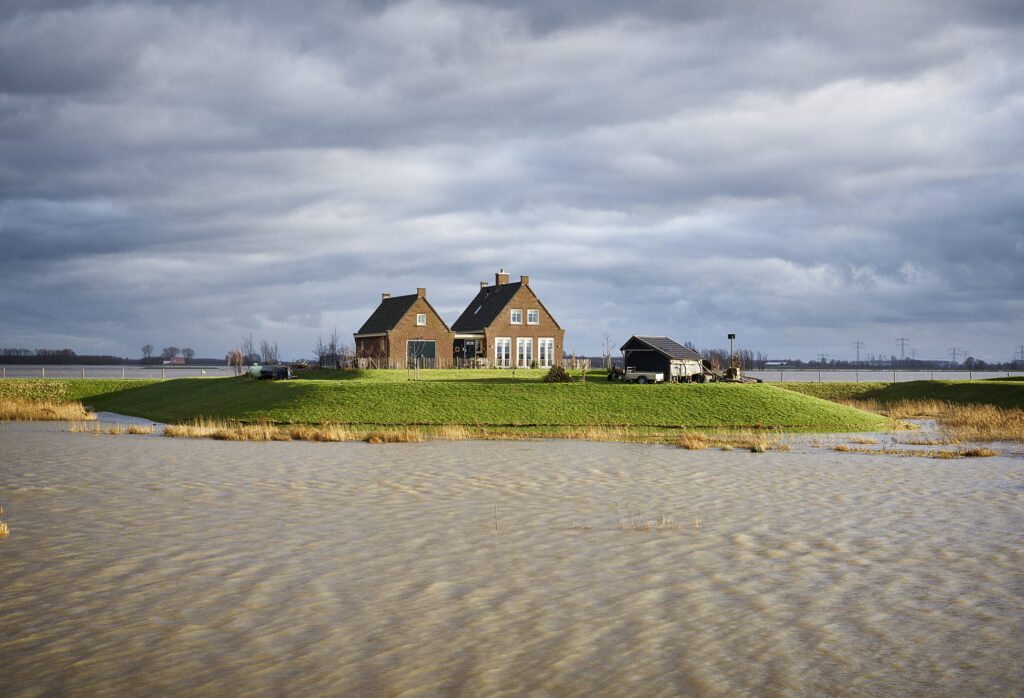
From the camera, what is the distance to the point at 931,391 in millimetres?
57875

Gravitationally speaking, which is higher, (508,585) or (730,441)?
(730,441)

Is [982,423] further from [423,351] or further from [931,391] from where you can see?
[423,351]

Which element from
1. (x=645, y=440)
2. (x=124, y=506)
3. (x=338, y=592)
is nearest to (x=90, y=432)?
(x=124, y=506)

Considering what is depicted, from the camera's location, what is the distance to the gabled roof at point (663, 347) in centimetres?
5159

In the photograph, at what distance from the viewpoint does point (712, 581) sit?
12.4 metres

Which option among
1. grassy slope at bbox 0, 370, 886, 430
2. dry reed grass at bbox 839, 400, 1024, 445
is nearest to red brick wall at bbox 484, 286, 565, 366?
grassy slope at bbox 0, 370, 886, 430

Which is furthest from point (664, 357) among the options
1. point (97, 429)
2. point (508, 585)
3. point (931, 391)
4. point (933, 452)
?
point (508, 585)

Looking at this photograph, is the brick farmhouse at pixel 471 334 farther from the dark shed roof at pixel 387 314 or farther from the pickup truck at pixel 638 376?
A: the pickup truck at pixel 638 376

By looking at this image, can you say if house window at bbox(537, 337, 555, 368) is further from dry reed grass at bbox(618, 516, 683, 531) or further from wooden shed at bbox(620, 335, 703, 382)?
dry reed grass at bbox(618, 516, 683, 531)

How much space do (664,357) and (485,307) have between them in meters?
29.0

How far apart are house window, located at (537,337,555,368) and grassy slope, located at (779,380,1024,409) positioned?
67.7ft

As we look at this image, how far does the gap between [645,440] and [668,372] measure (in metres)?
17.9

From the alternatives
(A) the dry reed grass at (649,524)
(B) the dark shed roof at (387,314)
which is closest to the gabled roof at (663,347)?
(B) the dark shed roof at (387,314)

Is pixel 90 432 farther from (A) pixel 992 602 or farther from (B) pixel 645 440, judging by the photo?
(A) pixel 992 602
